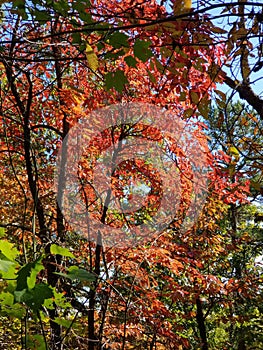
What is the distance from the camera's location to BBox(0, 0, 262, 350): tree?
4.70 feet

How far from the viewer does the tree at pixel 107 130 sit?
1432 millimetres

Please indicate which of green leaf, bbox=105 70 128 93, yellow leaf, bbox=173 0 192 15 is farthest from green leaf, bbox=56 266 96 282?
yellow leaf, bbox=173 0 192 15

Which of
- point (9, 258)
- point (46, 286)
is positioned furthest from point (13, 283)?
point (46, 286)

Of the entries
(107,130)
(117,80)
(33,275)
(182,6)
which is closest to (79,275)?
(33,275)

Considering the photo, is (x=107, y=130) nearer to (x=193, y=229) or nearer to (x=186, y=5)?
(x=193, y=229)

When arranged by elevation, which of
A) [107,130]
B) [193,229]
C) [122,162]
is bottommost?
[193,229]

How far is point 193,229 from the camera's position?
650 cm

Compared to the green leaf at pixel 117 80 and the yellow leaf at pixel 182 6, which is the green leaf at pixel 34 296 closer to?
the green leaf at pixel 117 80

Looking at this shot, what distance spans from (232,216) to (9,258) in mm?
12368

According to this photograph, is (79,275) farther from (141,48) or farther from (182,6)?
(182,6)

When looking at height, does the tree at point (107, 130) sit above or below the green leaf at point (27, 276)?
above

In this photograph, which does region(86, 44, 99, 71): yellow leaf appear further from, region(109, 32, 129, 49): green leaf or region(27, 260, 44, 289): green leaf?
region(27, 260, 44, 289): green leaf

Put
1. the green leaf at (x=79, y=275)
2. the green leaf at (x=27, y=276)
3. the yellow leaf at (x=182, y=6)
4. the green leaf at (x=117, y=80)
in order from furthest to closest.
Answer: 1. the green leaf at (x=117, y=80)
2. the yellow leaf at (x=182, y=6)
3. the green leaf at (x=79, y=275)
4. the green leaf at (x=27, y=276)

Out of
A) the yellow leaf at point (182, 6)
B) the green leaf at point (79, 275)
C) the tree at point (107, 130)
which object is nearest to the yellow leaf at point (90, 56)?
the tree at point (107, 130)
